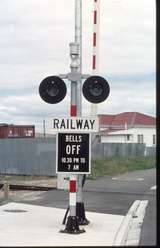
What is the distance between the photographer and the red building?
41125 mm

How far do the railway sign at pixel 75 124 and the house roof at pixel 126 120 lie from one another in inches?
2810

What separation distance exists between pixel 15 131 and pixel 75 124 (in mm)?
32939

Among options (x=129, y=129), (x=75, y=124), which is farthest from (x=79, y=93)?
(x=129, y=129)

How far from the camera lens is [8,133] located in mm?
41906

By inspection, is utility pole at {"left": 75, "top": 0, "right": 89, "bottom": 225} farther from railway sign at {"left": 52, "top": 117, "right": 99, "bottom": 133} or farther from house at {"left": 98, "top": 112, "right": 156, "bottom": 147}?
house at {"left": 98, "top": 112, "right": 156, "bottom": 147}

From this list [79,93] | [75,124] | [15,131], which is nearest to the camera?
[75,124]

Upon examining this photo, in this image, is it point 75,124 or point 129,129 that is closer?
point 75,124

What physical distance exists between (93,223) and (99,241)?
2.08 metres

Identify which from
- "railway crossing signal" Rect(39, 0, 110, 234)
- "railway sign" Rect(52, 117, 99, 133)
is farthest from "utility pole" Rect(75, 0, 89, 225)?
"railway sign" Rect(52, 117, 99, 133)

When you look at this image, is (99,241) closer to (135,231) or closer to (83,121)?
(135,231)

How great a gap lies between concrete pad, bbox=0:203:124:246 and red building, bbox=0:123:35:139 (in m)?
27.0

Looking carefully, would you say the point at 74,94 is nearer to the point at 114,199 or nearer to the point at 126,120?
the point at 114,199

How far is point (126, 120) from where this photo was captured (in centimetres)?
8900

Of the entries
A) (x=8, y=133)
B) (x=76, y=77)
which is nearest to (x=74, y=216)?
(x=76, y=77)
